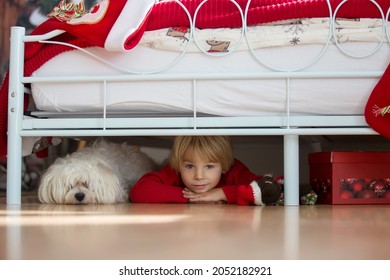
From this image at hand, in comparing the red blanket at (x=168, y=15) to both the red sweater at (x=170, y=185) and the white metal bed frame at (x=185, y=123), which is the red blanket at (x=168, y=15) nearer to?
the white metal bed frame at (x=185, y=123)

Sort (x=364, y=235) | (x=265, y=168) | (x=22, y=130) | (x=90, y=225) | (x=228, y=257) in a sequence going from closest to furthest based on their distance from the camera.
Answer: (x=228, y=257) < (x=364, y=235) < (x=90, y=225) < (x=22, y=130) < (x=265, y=168)

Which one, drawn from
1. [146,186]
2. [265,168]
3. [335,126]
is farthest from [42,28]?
[265,168]

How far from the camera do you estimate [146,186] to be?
222 centimetres

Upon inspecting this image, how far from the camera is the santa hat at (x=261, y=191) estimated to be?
6.67ft

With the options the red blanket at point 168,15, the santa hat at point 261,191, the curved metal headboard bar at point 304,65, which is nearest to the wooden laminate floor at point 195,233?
the santa hat at point 261,191

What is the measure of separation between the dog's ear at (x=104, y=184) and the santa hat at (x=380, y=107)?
35.6 inches

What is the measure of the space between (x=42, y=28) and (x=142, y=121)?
50 cm

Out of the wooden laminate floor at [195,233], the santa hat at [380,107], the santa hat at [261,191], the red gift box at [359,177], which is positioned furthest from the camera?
the red gift box at [359,177]

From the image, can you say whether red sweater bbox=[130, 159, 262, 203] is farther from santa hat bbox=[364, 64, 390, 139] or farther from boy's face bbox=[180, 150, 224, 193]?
santa hat bbox=[364, 64, 390, 139]

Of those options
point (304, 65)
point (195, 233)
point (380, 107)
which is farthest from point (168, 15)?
point (195, 233)

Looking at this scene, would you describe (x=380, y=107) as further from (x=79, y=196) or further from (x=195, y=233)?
(x=79, y=196)

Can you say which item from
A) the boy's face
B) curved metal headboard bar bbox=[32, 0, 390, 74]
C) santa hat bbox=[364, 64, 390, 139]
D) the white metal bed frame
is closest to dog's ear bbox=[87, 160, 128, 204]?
the white metal bed frame

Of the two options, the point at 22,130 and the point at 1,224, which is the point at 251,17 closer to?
the point at 22,130

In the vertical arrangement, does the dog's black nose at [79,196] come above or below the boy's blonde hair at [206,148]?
below
